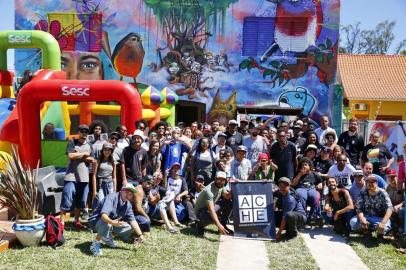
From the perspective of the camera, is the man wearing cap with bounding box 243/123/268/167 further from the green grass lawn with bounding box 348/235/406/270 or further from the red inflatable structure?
the red inflatable structure

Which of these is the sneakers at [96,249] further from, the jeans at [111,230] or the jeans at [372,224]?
the jeans at [372,224]

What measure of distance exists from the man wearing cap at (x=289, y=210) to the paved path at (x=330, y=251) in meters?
0.31

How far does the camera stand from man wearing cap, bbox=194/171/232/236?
7.04 m

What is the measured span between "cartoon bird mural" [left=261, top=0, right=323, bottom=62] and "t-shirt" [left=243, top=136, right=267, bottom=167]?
37.5ft

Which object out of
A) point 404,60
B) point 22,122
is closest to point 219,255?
point 22,122

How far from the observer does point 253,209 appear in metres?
7.17

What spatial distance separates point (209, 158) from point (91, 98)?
337cm

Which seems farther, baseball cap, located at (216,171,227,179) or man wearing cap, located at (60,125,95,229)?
baseball cap, located at (216,171,227,179)

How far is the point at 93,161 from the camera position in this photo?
23.3 feet

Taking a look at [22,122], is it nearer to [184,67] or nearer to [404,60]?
[184,67]

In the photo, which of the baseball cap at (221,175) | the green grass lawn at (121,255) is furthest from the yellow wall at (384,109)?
the green grass lawn at (121,255)

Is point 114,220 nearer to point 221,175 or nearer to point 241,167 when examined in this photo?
point 221,175

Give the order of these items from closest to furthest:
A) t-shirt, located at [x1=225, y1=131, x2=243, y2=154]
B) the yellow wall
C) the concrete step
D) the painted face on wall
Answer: the concrete step → t-shirt, located at [x1=225, y1=131, x2=243, y2=154] → the painted face on wall → the yellow wall

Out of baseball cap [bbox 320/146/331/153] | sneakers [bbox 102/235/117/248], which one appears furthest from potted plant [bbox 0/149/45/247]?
baseball cap [bbox 320/146/331/153]
